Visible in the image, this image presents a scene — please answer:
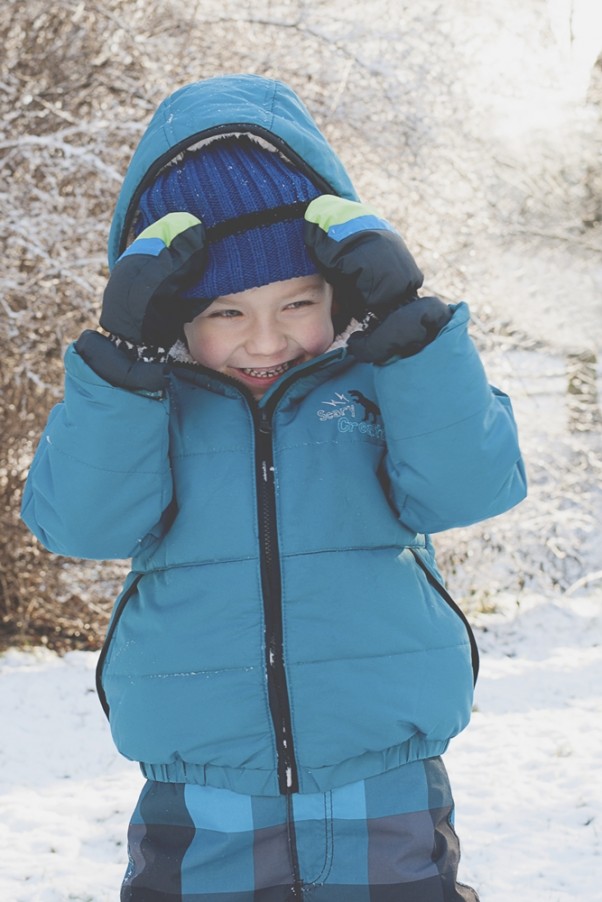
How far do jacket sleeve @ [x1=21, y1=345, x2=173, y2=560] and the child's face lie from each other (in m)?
0.22

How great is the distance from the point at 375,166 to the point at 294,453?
5599mm

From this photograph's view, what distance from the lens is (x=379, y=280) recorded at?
1562 mm

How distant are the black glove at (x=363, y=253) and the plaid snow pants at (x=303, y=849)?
845 millimetres

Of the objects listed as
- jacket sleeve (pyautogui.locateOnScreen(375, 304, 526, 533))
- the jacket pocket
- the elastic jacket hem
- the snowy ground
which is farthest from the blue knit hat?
the snowy ground

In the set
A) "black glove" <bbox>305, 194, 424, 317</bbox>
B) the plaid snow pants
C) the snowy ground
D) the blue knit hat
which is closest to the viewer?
"black glove" <bbox>305, 194, 424, 317</bbox>

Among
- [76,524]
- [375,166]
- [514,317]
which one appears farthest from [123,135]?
[76,524]

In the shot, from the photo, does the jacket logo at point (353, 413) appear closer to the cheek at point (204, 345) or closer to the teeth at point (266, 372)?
the teeth at point (266, 372)

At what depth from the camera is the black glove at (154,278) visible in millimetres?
1608

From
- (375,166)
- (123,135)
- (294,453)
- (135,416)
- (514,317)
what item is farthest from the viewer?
(514,317)

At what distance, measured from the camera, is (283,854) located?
169cm

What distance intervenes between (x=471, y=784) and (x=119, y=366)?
3.52 metres

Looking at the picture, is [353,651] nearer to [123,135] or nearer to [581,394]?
[123,135]

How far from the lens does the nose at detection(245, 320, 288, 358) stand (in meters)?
1.81

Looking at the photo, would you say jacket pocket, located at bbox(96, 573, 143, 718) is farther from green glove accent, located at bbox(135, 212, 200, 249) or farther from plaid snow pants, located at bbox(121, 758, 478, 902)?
green glove accent, located at bbox(135, 212, 200, 249)
